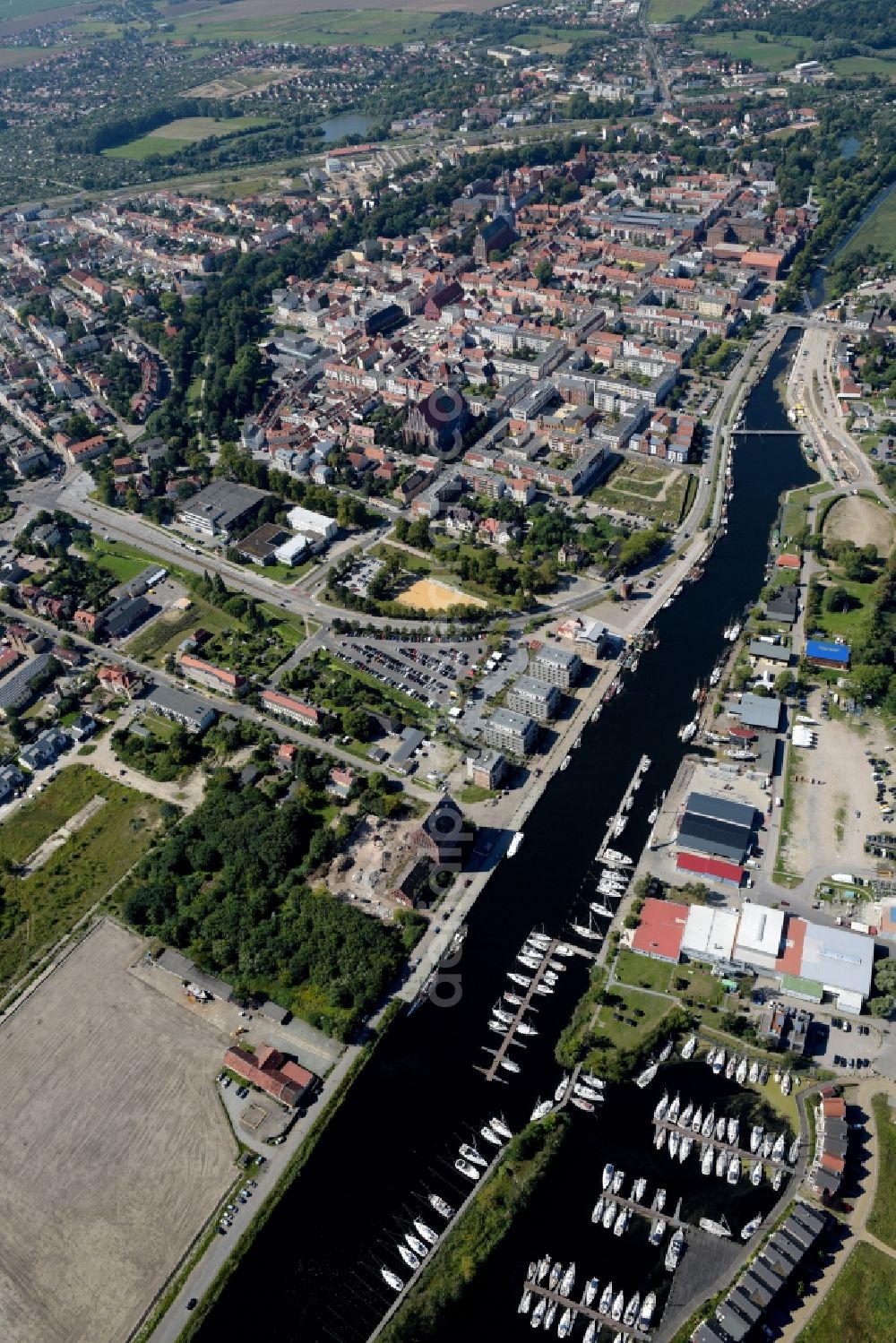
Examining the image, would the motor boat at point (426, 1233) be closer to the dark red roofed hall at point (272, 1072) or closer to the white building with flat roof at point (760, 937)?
the dark red roofed hall at point (272, 1072)

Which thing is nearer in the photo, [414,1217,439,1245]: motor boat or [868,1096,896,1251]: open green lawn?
[868,1096,896,1251]: open green lawn

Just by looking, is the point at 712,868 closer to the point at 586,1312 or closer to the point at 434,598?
the point at 586,1312

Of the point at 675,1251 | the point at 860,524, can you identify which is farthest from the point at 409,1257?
the point at 860,524

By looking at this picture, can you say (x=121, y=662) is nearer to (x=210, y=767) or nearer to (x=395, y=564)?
(x=210, y=767)

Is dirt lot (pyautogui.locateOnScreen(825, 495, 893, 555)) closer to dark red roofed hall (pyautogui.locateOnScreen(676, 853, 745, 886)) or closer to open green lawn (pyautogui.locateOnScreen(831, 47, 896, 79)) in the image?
dark red roofed hall (pyautogui.locateOnScreen(676, 853, 745, 886))

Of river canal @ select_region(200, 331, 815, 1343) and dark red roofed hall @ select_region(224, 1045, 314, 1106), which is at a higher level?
dark red roofed hall @ select_region(224, 1045, 314, 1106)

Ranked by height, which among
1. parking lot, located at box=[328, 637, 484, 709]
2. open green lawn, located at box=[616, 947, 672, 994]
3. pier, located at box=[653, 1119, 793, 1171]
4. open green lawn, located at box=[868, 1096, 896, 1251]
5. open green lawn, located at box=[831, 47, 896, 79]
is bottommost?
pier, located at box=[653, 1119, 793, 1171]

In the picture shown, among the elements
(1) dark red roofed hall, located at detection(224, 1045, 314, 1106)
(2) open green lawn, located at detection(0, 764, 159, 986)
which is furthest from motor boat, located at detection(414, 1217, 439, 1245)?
(2) open green lawn, located at detection(0, 764, 159, 986)

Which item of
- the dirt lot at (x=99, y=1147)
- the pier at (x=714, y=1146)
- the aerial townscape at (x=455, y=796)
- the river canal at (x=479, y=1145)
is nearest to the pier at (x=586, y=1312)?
the aerial townscape at (x=455, y=796)
